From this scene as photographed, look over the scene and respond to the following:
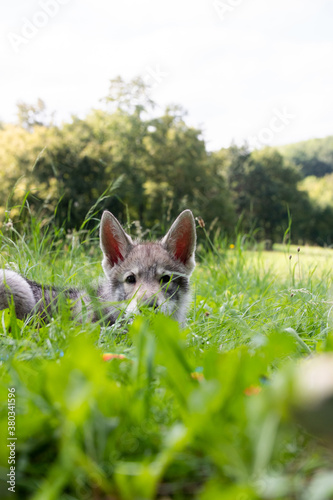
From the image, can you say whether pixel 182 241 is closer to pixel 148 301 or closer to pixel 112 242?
pixel 112 242

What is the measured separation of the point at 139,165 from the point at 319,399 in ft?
98.6

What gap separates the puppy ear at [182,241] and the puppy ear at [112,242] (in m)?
0.39

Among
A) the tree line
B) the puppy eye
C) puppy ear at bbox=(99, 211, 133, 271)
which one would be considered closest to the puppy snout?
the puppy eye

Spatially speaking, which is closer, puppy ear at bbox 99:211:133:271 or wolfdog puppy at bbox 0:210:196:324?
wolfdog puppy at bbox 0:210:196:324

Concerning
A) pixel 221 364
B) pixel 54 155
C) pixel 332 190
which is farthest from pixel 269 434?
pixel 332 190

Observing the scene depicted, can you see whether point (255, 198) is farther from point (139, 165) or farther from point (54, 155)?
point (54, 155)

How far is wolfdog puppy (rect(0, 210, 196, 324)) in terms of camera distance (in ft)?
→ 11.3

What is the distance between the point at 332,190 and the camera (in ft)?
221

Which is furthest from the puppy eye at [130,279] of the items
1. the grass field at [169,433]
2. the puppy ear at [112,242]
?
the grass field at [169,433]

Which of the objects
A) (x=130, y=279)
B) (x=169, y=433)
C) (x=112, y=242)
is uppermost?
(x=169, y=433)

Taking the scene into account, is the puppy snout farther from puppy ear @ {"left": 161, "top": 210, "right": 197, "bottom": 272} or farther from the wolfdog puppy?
puppy ear @ {"left": 161, "top": 210, "right": 197, "bottom": 272}

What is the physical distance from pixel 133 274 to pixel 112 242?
52 centimetres

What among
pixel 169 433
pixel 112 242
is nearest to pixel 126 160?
pixel 112 242

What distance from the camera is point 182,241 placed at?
166 inches
